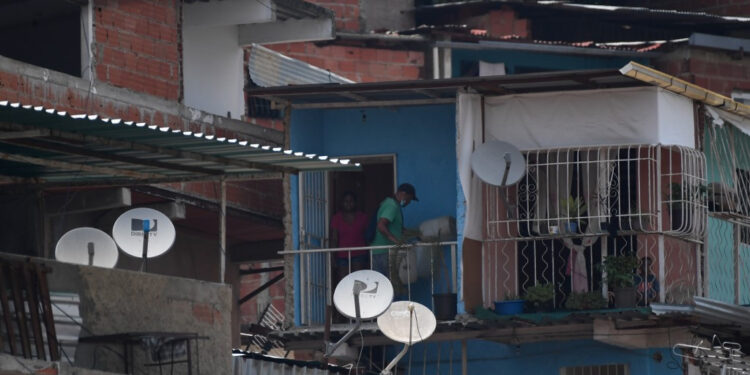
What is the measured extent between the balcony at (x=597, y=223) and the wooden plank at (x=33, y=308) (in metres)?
6.18

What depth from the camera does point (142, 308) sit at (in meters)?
14.7

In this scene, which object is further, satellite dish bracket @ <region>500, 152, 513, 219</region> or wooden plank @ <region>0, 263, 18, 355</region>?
satellite dish bracket @ <region>500, 152, 513, 219</region>

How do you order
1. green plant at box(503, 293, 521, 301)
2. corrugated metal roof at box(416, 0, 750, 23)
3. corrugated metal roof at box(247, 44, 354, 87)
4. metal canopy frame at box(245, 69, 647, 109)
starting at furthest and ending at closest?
1. corrugated metal roof at box(416, 0, 750, 23)
2. corrugated metal roof at box(247, 44, 354, 87)
3. green plant at box(503, 293, 521, 301)
4. metal canopy frame at box(245, 69, 647, 109)

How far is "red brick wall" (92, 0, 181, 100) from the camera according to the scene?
18.9m

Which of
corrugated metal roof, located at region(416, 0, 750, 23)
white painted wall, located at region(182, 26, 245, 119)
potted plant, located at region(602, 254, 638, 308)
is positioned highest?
corrugated metal roof, located at region(416, 0, 750, 23)

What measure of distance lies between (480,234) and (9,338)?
21.9ft

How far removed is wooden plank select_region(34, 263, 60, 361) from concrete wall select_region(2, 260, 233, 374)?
290mm

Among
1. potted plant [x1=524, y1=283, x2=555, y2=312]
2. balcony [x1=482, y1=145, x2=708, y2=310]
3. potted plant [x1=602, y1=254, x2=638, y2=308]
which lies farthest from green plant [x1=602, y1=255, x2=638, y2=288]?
potted plant [x1=524, y1=283, x2=555, y2=312]

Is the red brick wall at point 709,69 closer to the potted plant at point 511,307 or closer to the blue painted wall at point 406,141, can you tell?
the blue painted wall at point 406,141

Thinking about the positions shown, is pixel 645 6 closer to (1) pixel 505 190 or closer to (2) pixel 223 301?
(1) pixel 505 190

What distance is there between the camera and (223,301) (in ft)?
50.9

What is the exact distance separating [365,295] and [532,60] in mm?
6367

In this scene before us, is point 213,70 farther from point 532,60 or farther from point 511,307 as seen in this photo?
point 511,307

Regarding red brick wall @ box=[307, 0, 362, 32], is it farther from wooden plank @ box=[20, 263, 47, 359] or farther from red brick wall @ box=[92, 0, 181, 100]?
wooden plank @ box=[20, 263, 47, 359]
